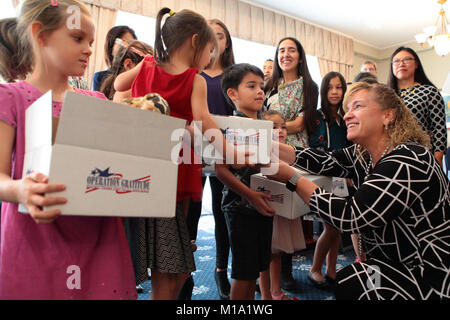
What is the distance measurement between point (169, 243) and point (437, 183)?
2.93 ft

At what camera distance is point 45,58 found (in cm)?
71

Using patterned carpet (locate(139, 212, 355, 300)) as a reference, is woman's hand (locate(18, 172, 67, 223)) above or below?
above

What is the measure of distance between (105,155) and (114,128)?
2.3 inches

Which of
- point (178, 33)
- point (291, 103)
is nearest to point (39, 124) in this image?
point (178, 33)

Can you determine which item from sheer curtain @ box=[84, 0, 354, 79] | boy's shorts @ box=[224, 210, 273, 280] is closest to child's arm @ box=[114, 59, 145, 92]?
boy's shorts @ box=[224, 210, 273, 280]

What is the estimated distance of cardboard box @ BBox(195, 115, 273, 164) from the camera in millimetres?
1013

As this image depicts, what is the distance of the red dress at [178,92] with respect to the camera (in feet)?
3.01

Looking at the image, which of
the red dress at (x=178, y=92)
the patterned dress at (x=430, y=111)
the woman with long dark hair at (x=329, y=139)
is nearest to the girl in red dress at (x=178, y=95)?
the red dress at (x=178, y=92)

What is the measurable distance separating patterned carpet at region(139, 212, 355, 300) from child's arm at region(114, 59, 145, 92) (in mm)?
1156

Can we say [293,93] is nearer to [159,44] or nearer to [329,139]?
[329,139]

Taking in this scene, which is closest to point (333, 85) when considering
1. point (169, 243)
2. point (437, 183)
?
point (437, 183)

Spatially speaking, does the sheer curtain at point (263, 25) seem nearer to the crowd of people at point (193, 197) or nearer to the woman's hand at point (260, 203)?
the crowd of people at point (193, 197)

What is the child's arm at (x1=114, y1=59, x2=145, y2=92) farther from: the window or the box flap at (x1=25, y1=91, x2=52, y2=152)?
the window
